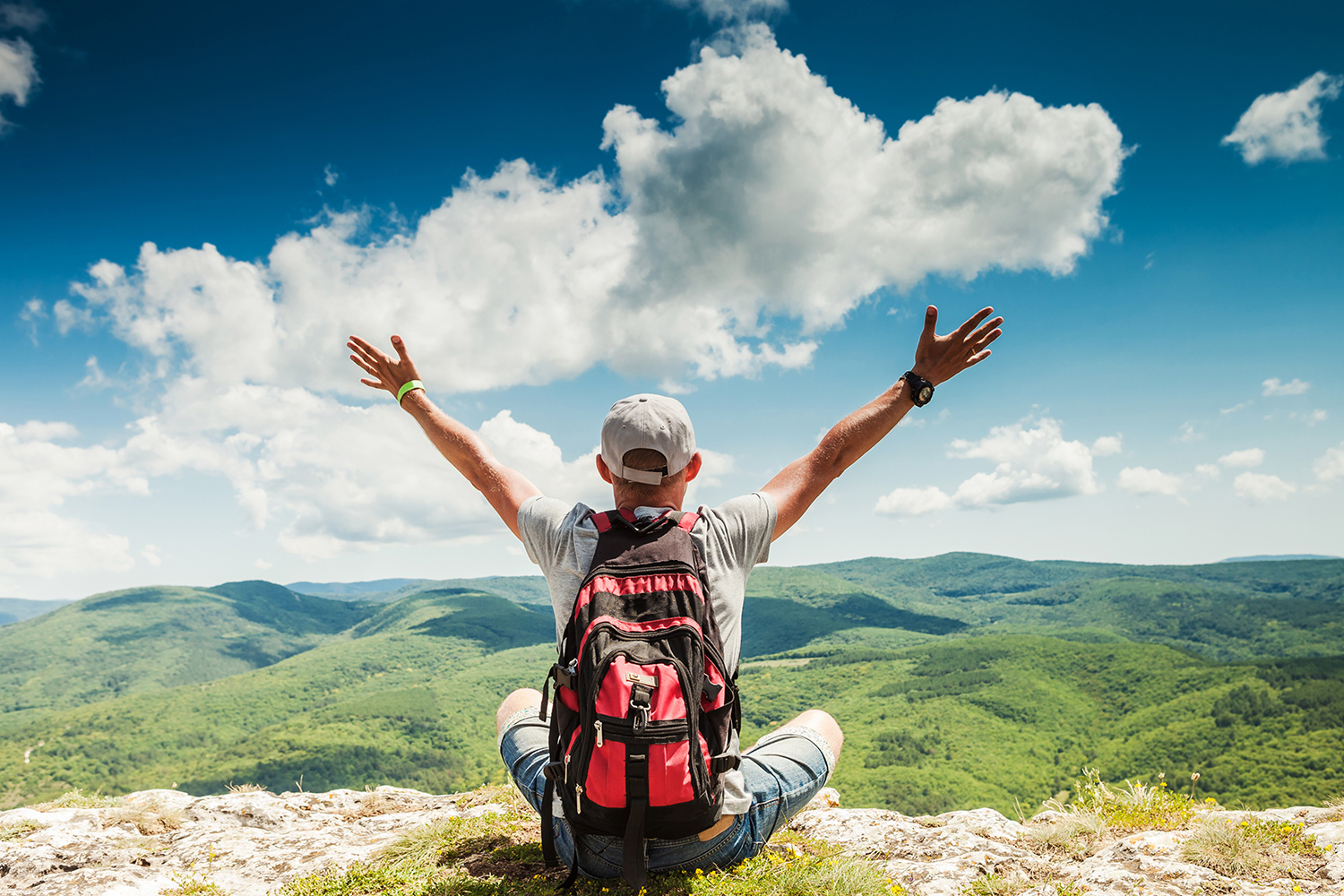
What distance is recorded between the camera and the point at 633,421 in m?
3.31

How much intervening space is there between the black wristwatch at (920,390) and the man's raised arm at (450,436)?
7.62 ft

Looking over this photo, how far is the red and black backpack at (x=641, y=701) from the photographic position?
282cm

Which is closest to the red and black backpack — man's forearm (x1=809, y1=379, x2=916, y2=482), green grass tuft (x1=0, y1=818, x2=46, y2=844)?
man's forearm (x1=809, y1=379, x2=916, y2=482)

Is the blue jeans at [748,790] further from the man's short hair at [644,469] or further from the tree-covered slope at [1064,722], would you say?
the tree-covered slope at [1064,722]

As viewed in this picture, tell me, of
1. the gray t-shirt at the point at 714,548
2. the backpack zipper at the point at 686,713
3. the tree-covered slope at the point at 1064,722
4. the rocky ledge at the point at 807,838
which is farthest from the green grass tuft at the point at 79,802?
the tree-covered slope at the point at 1064,722

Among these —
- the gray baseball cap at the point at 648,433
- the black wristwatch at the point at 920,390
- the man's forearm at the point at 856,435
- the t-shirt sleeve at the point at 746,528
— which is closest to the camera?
the gray baseball cap at the point at 648,433

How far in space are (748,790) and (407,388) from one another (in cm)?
337

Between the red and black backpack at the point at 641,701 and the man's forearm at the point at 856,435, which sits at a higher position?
the man's forearm at the point at 856,435

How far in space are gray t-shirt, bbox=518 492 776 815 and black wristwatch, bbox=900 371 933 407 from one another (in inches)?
46.6

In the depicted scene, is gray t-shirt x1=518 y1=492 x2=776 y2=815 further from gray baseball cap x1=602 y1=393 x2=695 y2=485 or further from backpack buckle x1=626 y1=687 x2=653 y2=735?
backpack buckle x1=626 y1=687 x2=653 y2=735

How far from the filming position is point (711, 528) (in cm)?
338

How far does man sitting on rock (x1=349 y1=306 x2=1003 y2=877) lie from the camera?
10.9 feet

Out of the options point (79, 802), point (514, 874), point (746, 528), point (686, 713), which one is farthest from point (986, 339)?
point (79, 802)

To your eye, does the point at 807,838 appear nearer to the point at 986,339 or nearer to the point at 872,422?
the point at 872,422
